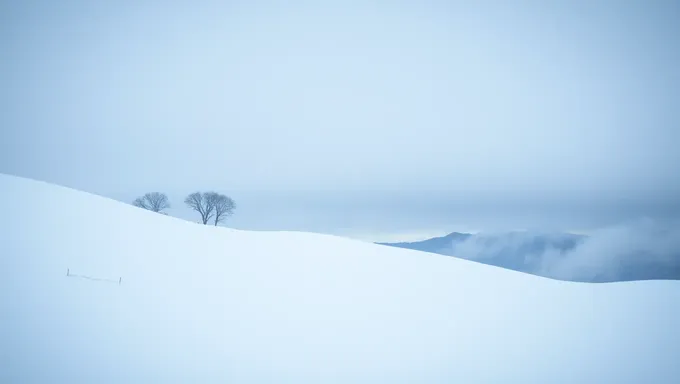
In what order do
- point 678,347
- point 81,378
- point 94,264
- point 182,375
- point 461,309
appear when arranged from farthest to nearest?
point 461,309 < point 94,264 < point 678,347 < point 182,375 < point 81,378

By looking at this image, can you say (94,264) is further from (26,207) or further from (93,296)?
(26,207)

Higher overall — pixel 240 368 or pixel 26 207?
pixel 26 207

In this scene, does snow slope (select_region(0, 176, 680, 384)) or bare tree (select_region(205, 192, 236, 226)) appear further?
bare tree (select_region(205, 192, 236, 226))

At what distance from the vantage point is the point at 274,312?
10.0 m

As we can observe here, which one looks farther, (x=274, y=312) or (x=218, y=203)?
(x=218, y=203)

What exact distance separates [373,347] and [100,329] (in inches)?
223

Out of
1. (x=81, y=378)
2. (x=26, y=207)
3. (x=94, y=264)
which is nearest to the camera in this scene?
(x=81, y=378)

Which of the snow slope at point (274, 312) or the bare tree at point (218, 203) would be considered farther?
the bare tree at point (218, 203)

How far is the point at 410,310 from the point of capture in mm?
11031

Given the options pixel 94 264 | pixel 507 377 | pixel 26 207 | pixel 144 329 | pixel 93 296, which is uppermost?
pixel 26 207

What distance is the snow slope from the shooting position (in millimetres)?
7301

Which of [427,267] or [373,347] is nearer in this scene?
[373,347]

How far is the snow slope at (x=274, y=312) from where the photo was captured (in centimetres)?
730

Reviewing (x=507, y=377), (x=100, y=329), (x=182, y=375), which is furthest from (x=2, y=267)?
(x=507, y=377)
